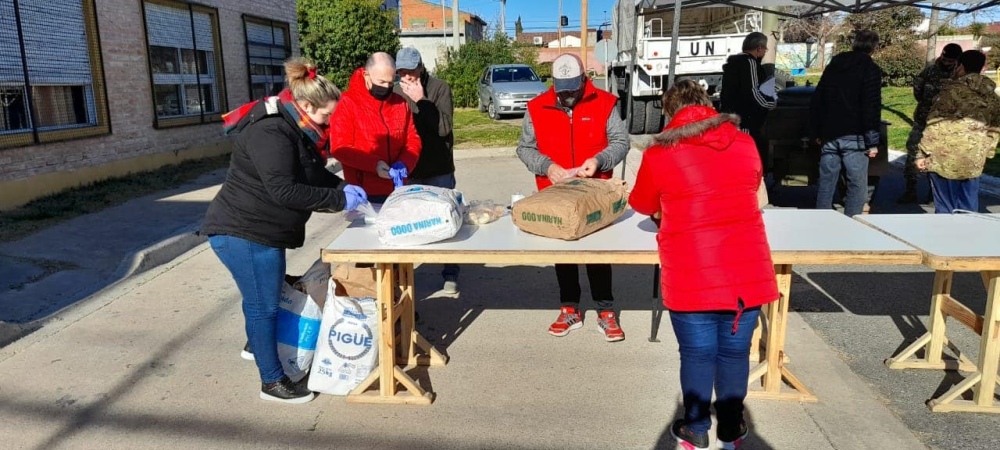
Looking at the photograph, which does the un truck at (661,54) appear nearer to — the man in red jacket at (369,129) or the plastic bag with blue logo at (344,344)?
the man in red jacket at (369,129)

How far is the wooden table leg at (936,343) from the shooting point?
3.93 meters

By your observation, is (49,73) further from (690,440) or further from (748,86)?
(690,440)

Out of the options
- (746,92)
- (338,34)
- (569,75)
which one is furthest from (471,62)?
(569,75)

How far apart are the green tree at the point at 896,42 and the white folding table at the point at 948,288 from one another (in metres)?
23.6


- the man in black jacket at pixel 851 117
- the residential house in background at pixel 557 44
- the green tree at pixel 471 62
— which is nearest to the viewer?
the man in black jacket at pixel 851 117

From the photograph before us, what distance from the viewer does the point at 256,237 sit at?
329 cm

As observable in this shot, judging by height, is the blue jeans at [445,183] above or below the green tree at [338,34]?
below

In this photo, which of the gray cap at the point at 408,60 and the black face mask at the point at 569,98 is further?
the gray cap at the point at 408,60

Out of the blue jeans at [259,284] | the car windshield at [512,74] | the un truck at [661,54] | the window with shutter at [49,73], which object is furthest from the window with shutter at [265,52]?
the blue jeans at [259,284]

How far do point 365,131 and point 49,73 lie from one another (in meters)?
6.94

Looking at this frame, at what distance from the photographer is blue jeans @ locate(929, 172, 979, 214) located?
5746 mm

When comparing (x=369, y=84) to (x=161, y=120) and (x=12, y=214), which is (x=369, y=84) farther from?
(x=161, y=120)

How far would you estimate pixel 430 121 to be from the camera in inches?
195

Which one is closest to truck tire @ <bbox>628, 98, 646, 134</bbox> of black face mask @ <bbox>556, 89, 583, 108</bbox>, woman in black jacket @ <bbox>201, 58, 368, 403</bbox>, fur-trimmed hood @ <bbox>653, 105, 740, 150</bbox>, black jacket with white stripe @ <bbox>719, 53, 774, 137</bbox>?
black jacket with white stripe @ <bbox>719, 53, 774, 137</bbox>
